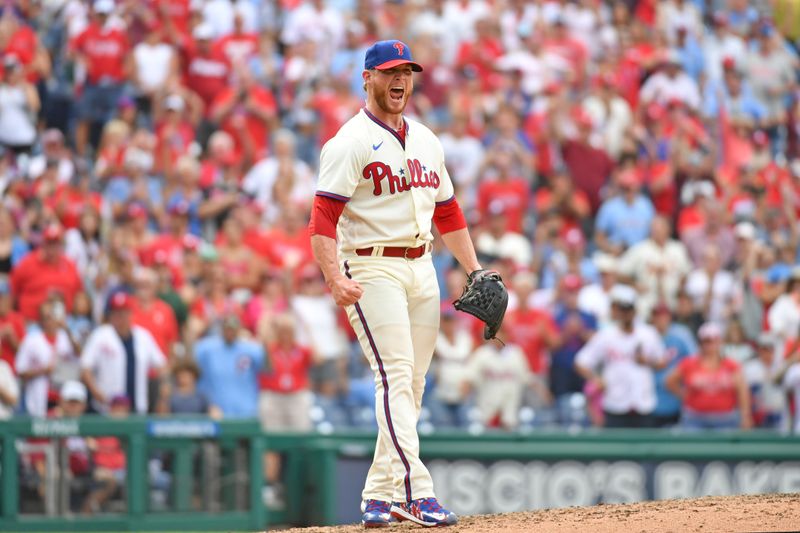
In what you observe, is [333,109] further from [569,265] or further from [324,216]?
[324,216]

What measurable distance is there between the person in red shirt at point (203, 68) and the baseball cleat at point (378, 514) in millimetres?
8891

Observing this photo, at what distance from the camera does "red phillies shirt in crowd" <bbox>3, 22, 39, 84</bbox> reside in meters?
14.4

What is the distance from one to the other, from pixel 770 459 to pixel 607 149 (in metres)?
4.85

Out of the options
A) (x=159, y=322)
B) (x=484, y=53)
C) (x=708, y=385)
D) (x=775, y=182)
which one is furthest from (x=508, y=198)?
(x=159, y=322)

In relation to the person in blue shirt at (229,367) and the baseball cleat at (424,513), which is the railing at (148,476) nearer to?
the person in blue shirt at (229,367)

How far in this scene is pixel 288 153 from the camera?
13.8m

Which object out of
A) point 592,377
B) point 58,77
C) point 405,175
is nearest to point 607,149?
point 592,377

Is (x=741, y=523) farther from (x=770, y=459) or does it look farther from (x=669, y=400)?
(x=669, y=400)

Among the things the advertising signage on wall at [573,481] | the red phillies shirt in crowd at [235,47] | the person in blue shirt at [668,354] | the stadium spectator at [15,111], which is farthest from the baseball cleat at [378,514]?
the red phillies shirt in crowd at [235,47]

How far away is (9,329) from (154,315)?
3.91ft

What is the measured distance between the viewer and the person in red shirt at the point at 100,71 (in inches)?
567

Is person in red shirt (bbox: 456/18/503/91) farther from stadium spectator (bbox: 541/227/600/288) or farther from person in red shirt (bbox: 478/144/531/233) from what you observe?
stadium spectator (bbox: 541/227/600/288)

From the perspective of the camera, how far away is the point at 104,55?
47.6ft

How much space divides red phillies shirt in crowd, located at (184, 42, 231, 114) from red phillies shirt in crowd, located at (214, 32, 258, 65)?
0.49 ft
